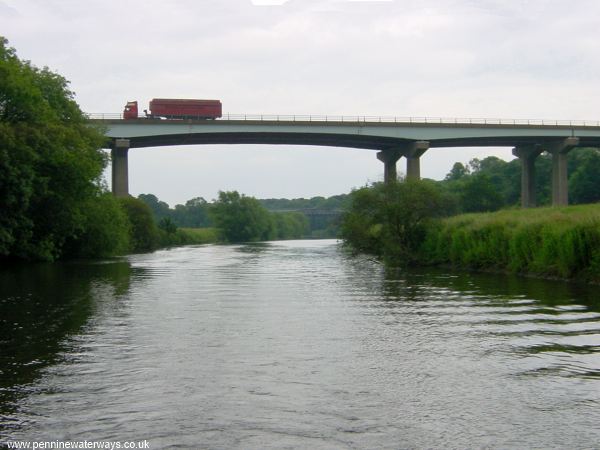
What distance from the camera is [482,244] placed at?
3681 centimetres

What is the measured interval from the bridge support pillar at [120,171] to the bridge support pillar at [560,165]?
50.5 m

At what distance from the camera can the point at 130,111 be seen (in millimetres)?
73562

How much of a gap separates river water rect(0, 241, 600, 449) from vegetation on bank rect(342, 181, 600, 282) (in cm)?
692

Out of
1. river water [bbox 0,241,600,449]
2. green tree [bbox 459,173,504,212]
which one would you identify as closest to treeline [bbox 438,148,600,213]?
green tree [bbox 459,173,504,212]

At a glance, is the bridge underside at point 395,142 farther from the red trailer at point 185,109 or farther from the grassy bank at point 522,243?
the grassy bank at point 522,243

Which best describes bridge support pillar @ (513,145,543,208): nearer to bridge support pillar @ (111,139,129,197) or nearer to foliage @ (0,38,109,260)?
bridge support pillar @ (111,139,129,197)

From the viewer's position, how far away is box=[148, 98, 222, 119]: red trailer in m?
74.3

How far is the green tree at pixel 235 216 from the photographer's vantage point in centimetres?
13688

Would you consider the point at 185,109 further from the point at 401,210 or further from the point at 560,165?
the point at 560,165

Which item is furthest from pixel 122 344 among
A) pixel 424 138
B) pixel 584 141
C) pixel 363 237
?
pixel 584 141

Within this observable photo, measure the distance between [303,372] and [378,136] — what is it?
6925cm

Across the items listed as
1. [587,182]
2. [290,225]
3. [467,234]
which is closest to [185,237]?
[587,182]

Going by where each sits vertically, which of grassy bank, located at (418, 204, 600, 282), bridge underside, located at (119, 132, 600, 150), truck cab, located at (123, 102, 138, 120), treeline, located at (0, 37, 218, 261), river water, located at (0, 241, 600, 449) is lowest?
river water, located at (0, 241, 600, 449)

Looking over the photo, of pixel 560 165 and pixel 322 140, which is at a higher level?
pixel 322 140
